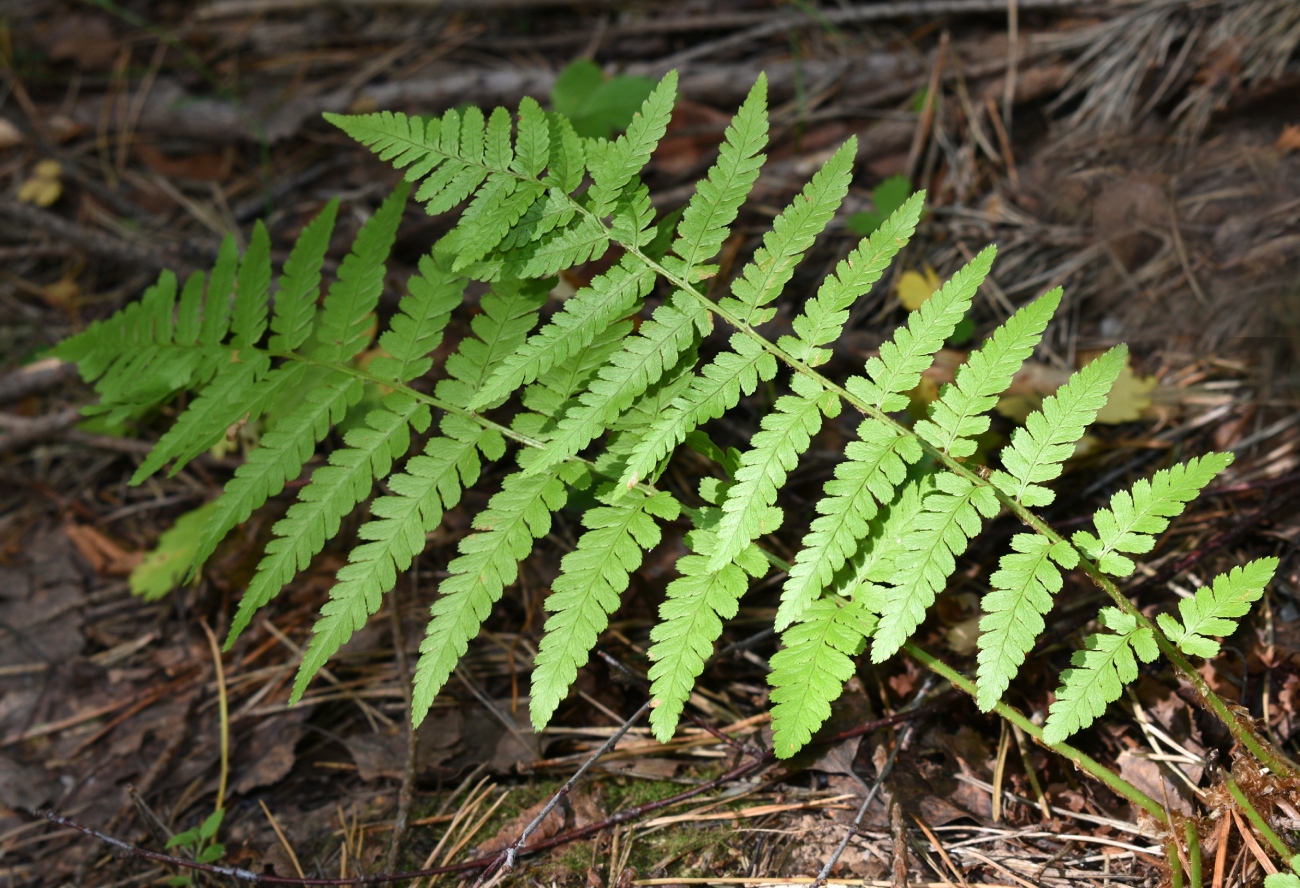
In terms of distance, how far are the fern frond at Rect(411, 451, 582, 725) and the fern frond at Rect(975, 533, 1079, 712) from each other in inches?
44.5

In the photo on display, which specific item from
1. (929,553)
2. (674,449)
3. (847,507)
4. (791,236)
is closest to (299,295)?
(674,449)

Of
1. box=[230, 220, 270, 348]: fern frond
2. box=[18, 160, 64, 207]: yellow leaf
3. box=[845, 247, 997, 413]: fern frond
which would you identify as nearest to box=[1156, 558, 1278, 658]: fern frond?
box=[845, 247, 997, 413]: fern frond

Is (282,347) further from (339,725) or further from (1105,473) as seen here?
(1105,473)

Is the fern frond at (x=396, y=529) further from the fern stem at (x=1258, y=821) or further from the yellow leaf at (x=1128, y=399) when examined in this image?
the yellow leaf at (x=1128, y=399)

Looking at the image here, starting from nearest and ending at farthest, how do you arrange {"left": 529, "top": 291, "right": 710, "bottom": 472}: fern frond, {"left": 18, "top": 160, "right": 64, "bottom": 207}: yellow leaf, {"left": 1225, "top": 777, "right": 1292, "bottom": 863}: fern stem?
{"left": 1225, "top": 777, "right": 1292, "bottom": 863}: fern stem, {"left": 529, "top": 291, "right": 710, "bottom": 472}: fern frond, {"left": 18, "top": 160, "right": 64, "bottom": 207}: yellow leaf

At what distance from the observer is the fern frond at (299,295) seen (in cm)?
277

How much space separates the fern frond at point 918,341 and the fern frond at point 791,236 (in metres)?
Answer: 0.32

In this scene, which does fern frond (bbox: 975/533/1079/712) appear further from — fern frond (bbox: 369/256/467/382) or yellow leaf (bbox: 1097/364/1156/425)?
fern frond (bbox: 369/256/467/382)

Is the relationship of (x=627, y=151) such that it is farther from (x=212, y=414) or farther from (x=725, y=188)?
(x=212, y=414)

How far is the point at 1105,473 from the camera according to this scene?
3051 millimetres

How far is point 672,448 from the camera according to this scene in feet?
7.23

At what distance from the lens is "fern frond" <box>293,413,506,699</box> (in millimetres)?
2277

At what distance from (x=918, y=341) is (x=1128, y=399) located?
4.56 feet

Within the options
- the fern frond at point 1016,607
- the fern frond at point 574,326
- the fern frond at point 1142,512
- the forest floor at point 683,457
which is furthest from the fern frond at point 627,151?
the fern frond at point 1142,512
